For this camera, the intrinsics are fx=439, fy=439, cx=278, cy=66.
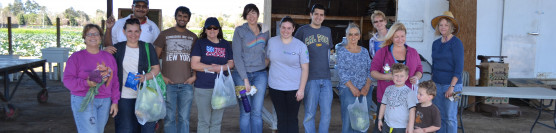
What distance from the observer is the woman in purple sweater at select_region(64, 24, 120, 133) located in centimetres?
304

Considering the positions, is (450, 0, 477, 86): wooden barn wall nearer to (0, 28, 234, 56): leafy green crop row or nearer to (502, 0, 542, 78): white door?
(502, 0, 542, 78): white door

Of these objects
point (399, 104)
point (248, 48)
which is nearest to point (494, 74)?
point (399, 104)

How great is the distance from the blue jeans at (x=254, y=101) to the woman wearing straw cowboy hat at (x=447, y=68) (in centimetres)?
162

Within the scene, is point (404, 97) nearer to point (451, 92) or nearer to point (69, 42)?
point (451, 92)

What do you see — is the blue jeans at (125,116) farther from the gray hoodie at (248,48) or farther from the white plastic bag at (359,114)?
the white plastic bag at (359,114)

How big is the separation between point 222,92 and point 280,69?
20.8 inches

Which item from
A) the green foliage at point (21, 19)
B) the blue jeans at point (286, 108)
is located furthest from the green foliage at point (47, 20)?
the blue jeans at point (286, 108)

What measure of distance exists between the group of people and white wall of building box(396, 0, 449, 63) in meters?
3.11

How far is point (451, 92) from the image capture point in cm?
397

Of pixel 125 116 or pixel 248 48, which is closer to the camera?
pixel 125 116

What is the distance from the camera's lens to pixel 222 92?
145 inches

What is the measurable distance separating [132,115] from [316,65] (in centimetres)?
160

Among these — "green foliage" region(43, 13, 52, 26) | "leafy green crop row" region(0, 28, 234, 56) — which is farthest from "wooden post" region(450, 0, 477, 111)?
"green foliage" region(43, 13, 52, 26)

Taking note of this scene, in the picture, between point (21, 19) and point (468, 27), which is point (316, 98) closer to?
point (468, 27)
